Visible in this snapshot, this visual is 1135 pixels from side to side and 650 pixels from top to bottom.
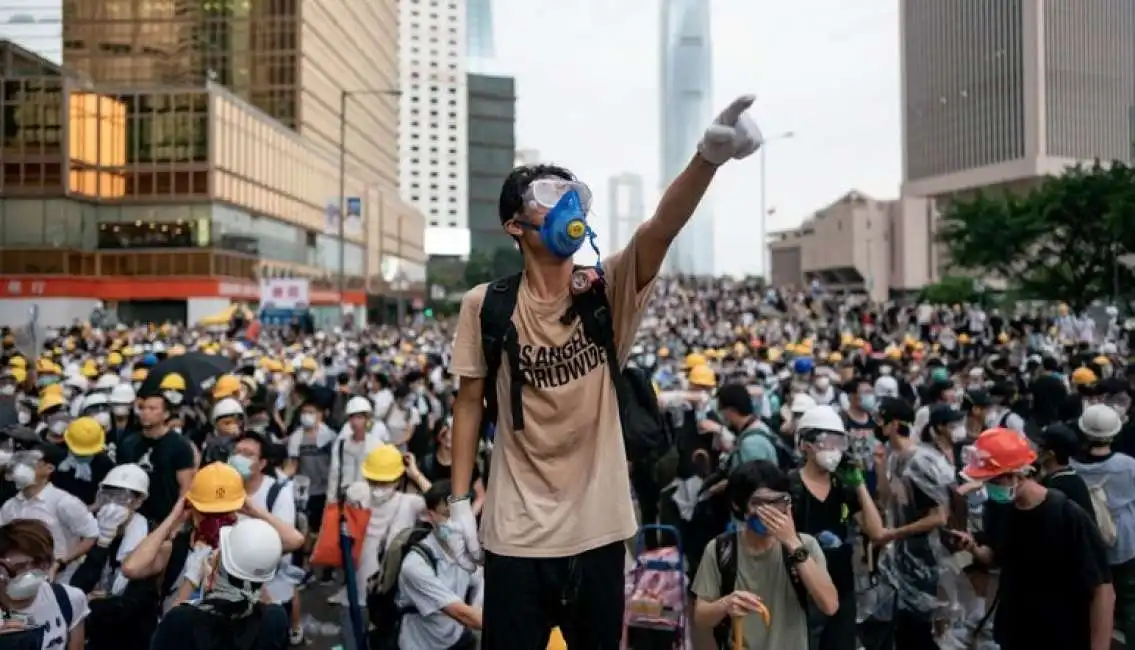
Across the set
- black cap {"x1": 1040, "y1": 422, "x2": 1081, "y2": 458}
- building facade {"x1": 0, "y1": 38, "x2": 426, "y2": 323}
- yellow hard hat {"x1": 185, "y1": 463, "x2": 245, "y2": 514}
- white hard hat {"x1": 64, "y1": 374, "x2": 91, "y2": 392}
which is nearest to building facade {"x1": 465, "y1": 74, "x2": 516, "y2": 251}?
building facade {"x1": 0, "y1": 38, "x2": 426, "y2": 323}

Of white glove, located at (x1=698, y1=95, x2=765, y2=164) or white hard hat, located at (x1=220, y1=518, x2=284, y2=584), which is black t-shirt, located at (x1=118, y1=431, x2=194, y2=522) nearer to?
white hard hat, located at (x1=220, y1=518, x2=284, y2=584)

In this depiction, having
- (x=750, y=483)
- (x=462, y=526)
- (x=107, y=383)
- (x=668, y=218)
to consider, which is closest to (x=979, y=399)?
(x=750, y=483)

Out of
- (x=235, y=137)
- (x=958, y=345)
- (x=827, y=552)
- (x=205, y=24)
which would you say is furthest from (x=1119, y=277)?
(x=205, y=24)

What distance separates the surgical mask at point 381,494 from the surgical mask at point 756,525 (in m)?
3.21

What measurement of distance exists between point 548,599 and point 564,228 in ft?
3.19

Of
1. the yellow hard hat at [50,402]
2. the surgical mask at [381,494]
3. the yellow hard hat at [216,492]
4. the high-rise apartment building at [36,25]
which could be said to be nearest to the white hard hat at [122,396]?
the yellow hard hat at [50,402]

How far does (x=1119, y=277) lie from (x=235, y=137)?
41485mm

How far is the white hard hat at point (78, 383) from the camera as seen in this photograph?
13258 millimetres

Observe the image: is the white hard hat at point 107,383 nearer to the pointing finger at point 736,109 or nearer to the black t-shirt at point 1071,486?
the black t-shirt at point 1071,486

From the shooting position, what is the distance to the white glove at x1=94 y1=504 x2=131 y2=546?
19.4ft

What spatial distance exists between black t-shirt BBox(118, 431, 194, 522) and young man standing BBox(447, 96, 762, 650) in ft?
15.0

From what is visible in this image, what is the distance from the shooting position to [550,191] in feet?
9.60

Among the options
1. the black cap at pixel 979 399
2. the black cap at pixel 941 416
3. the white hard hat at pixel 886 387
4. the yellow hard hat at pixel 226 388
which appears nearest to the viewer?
the black cap at pixel 941 416

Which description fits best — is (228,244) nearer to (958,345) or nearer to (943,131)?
(958,345)
